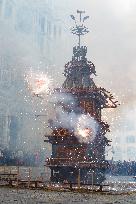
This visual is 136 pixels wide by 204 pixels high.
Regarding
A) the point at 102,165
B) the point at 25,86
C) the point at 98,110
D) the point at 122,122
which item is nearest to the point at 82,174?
the point at 102,165

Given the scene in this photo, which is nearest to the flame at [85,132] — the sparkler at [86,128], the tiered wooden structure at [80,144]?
the sparkler at [86,128]

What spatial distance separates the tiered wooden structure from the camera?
42.2 metres

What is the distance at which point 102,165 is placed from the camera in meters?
43.0

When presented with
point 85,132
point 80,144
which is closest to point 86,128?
point 85,132

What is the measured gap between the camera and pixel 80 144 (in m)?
42.8

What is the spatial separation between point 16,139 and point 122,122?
62.7 m

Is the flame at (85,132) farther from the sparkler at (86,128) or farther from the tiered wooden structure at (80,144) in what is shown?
the tiered wooden structure at (80,144)

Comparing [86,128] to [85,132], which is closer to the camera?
[85,132]

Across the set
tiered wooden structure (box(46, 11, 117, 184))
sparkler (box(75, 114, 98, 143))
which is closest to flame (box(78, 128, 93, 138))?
sparkler (box(75, 114, 98, 143))

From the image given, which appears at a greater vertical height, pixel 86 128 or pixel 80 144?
pixel 86 128

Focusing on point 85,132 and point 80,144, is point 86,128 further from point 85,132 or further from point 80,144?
point 80,144

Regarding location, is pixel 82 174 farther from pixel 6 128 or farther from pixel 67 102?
pixel 6 128

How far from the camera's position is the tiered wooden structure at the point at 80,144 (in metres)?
42.2

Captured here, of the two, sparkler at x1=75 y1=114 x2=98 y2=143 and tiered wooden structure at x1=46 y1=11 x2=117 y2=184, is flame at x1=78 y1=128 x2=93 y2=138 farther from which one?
tiered wooden structure at x1=46 y1=11 x2=117 y2=184
